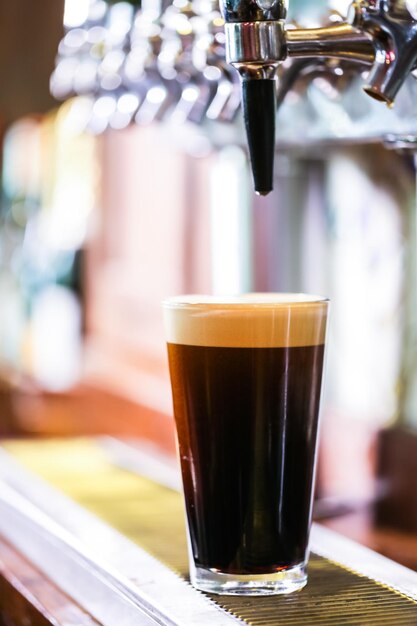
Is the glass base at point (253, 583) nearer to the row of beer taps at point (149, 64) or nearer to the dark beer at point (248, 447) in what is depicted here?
the dark beer at point (248, 447)

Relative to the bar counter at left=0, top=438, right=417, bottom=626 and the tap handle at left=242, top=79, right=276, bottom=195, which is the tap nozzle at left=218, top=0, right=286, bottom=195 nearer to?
the tap handle at left=242, top=79, right=276, bottom=195

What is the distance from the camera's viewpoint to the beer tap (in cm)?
79

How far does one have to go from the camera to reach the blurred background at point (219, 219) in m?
1.21

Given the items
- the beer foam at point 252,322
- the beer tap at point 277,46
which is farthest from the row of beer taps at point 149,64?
the beer foam at point 252,322

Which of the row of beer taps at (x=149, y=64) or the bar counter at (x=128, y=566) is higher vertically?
the row of beer taps at (x=149, y=64)

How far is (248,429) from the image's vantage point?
2.70 ft

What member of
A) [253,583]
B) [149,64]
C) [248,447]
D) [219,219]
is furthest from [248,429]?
[219,219]

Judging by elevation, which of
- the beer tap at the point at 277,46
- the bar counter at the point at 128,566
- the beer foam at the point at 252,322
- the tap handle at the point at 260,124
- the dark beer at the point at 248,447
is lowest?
the bar counter at the point at 128,566

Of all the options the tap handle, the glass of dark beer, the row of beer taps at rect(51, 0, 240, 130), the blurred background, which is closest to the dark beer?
the glass of dark beer

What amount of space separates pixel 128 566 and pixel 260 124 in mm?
424

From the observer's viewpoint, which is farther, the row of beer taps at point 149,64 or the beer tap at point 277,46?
the row of beer taps at point 149,64

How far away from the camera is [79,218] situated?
10.2 ft

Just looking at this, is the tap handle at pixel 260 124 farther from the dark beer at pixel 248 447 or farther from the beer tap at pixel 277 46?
the dark beer at pixel 248 447

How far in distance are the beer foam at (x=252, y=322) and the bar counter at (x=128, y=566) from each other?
0.69ft
